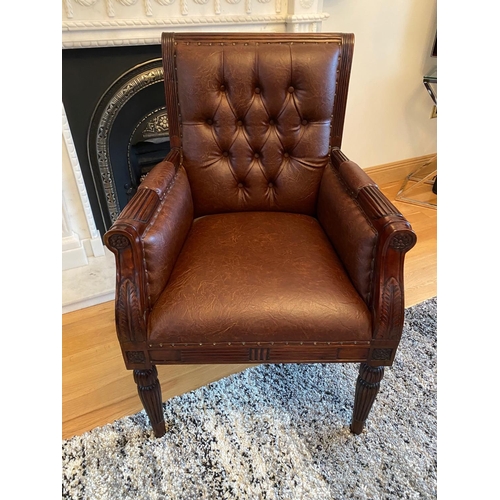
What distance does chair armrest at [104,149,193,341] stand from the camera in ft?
2.82

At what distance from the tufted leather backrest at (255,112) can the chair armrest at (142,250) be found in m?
0.26

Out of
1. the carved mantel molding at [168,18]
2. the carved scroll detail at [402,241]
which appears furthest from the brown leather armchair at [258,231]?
the carved mantel molding at [168,18]

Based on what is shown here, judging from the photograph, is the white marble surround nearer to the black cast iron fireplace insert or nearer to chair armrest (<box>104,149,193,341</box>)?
the black cast iron fireplace insert

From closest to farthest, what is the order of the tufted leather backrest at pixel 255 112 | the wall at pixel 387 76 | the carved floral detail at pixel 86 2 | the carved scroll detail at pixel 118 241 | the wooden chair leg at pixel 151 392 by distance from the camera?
the carved scroll detail at pixel 118 241 → the wooden chair leg at pixel 151 392 → the tufted leather backrest at pixel 255 112 → the carved floral detail at pixel 86 2 → the wall at pixel 387 76

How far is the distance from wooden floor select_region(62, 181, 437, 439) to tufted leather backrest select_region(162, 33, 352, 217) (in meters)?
0.57

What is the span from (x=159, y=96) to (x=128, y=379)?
1.22 m

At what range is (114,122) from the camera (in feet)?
5.60

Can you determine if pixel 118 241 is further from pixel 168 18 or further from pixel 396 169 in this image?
pixel 396 169

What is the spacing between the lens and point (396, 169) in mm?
2633

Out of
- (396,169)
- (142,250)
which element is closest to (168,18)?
(142,250)

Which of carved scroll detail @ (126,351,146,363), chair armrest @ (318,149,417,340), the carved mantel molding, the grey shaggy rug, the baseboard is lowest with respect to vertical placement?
the grey shaggy rug

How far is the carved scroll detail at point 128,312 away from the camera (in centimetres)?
87

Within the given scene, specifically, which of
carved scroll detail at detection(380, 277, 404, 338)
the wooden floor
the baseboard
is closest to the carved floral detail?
the wooden floor

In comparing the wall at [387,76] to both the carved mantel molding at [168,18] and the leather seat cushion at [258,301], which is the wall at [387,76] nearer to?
the carved mantel molding at [168,18]
